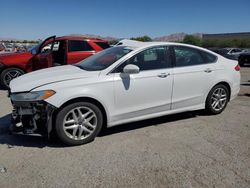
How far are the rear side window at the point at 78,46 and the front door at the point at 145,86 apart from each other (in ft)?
13.9

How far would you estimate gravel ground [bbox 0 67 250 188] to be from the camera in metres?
2.84

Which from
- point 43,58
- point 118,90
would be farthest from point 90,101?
point 43,58

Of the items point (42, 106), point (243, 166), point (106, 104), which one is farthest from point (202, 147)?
point (42, 106)

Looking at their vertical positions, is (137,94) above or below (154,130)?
above

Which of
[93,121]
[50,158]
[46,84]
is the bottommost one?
[50,158]

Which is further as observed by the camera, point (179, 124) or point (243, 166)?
point (179, 124)

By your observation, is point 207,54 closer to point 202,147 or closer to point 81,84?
point 202,147

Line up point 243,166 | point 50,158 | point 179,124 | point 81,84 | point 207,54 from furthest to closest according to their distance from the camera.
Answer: point 207,54
point 179,124
point 81,84
point 50,158
point 243,166

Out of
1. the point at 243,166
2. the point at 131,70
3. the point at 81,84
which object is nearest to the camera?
the point at 243,166

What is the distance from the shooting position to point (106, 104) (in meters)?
3.84

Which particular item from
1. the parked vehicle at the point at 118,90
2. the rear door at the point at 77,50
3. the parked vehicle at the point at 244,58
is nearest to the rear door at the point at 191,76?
the parked vehicle at the point at 118,90

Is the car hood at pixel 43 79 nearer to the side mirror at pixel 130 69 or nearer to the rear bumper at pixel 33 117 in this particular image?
the rear bumper at pixel 33 117

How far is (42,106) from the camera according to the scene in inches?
137

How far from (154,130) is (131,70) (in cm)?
120
